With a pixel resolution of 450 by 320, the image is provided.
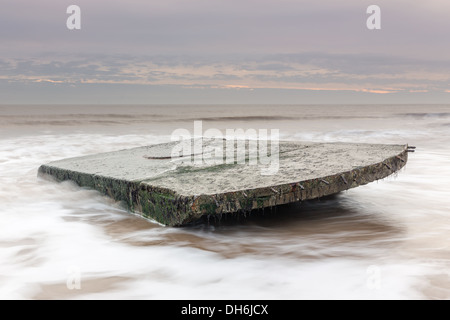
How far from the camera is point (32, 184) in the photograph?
16.4 feet

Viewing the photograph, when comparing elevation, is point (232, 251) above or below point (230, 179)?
below

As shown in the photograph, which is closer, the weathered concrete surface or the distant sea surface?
the distant sea surface

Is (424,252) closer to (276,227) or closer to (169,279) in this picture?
(276,227)

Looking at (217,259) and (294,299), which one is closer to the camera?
(294,299)

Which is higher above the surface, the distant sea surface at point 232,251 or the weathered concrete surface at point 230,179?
the weathered concrete surface at point 230,179

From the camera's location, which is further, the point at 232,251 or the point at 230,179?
the point at 230,179

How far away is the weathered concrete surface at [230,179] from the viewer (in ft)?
8.39

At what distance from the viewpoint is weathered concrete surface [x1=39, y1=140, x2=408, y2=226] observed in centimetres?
256

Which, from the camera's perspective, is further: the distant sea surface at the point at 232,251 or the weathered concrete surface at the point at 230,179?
the weathered concrete surface at the point at 230,179

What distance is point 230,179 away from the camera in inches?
114

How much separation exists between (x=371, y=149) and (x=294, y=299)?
192 centimetres

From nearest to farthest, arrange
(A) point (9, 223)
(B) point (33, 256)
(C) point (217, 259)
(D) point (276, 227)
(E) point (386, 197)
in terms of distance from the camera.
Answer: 1. (C) point (217, 259)
2. (B) point (33, 256)
3. (D) point (276, 227)
4. (A) point (9, 223)
5. (E) point (386, 197)

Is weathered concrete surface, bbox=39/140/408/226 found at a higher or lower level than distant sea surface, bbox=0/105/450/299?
higher
